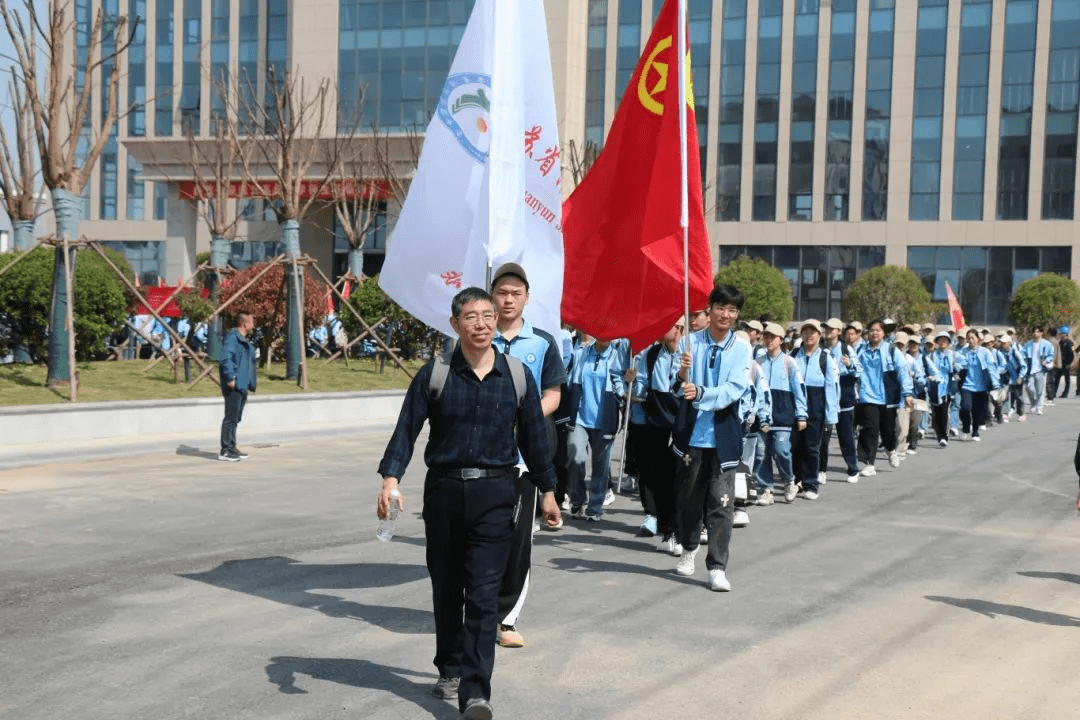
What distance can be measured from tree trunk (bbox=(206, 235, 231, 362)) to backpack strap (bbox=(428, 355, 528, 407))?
732 inches

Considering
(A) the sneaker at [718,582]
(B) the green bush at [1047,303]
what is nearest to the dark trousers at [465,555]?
(A) the sneaker at [718,582]

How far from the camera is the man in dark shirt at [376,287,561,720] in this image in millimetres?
5512

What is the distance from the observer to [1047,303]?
46969mm

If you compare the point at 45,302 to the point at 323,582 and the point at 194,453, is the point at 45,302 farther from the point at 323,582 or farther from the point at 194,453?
the point at 323,582

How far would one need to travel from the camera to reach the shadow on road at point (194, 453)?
1589 cm

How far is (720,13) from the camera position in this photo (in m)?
58.7

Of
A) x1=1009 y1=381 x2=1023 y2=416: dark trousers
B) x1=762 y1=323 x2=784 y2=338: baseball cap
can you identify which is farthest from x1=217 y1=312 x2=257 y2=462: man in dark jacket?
x1=1009 y1=381 x2=1023 y2=416: dark trousers

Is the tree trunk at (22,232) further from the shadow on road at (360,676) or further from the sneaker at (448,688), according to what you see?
the sneaker at (448,688)

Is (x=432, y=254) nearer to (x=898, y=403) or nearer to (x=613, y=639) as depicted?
(x=613, y=639)

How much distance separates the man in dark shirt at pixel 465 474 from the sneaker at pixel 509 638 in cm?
92

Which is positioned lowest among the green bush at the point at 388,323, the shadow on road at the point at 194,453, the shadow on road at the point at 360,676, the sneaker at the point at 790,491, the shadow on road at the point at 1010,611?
the shadow on road at the point at 194,453

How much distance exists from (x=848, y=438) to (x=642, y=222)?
7.55 metres

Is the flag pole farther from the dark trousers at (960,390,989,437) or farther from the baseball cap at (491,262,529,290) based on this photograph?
the dark trousers at (960,390,989,437)

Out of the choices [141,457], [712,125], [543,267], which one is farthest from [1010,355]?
[712,125]
